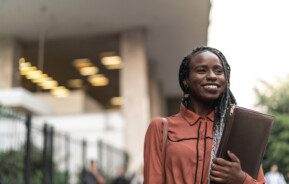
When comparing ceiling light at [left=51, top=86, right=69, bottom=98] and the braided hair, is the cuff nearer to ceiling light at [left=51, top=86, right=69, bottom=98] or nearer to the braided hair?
the braided hair

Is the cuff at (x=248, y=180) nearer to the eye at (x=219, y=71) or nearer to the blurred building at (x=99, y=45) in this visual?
the eye at (x=219, y=71)

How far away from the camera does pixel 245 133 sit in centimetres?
239

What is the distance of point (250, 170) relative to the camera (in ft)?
8.03

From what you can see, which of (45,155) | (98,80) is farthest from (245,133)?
(98,80)

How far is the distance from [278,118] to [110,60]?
31.0 ft

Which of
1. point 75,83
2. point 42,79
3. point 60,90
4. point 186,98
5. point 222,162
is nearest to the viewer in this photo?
point 222,162

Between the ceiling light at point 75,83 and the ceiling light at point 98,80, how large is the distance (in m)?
0.78

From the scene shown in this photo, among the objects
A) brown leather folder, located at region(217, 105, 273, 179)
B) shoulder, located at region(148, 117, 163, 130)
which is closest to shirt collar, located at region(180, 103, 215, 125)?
shoulder, located at region(148, 117, 163, 130)

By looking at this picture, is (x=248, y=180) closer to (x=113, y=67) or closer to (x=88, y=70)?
(x=113, y=67)

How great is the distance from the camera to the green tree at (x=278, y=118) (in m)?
24.9

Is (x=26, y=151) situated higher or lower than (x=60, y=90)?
lower

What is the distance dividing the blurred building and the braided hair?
18943 millimetres

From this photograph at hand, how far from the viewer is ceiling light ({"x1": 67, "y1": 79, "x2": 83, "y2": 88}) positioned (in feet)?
119

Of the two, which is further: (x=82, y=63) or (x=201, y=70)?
(x=82, y=63)
